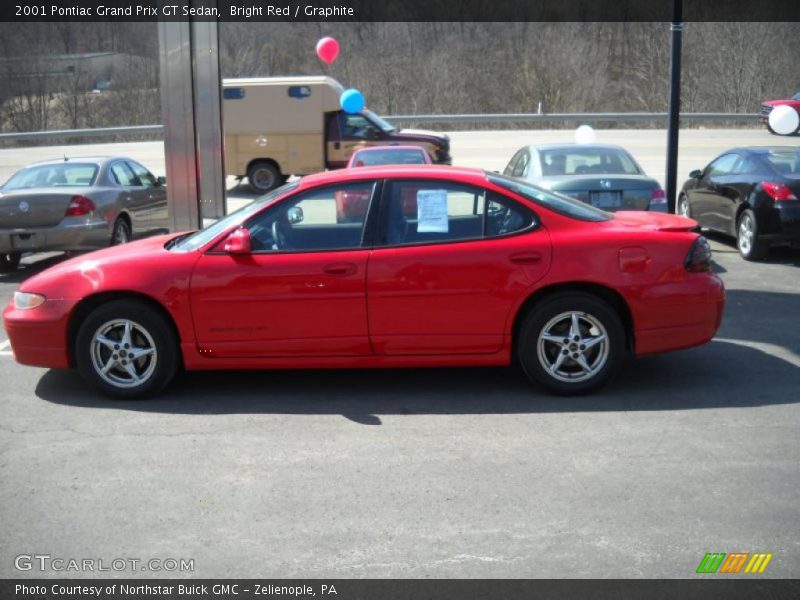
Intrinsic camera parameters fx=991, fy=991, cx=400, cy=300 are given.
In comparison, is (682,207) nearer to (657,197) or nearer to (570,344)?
(657,197)

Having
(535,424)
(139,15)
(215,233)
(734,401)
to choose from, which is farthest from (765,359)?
(139,15)

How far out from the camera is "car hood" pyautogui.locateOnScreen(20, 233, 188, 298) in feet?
21.6

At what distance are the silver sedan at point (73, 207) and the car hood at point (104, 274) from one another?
5.25m

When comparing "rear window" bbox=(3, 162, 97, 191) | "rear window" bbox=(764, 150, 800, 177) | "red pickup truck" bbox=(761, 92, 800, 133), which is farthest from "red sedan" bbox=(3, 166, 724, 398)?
"red pickup truck" bbox=(761, 92, 800, 133)

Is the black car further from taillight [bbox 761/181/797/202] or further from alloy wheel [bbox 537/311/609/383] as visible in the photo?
alloy wheel [bbox 537/311/609/383]

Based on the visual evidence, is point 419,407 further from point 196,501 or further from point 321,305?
point 196,501

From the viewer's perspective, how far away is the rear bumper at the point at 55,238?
1175cm

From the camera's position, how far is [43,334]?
6.71 m

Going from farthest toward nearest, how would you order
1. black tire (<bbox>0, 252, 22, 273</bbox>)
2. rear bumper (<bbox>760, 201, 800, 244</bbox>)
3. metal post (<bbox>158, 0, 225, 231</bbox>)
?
black tire (<bbox>0, 252, 22, 273</bbox>) < rear bumper (<bbox>760, 201, 800, 244</bbox>) < metal post (<bbox>158, 0, 225, 231</bbox>)

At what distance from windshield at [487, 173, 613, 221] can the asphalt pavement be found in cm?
119

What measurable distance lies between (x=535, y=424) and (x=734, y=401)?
4.64 ft

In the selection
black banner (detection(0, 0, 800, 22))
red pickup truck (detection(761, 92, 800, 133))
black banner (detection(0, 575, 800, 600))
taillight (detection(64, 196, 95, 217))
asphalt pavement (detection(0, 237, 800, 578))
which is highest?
black banner (detection(0, 0, 800, 22))

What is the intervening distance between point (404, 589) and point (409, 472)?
1.32 meters

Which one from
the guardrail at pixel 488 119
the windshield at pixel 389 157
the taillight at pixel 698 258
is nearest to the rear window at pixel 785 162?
the windshield at pixel 389 157
